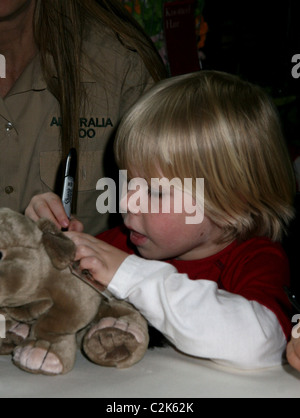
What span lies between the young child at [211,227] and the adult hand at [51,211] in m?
0.07

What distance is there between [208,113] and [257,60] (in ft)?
3.60

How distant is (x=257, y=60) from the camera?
1861 millimetres

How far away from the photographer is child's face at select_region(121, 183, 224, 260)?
843 millimetres

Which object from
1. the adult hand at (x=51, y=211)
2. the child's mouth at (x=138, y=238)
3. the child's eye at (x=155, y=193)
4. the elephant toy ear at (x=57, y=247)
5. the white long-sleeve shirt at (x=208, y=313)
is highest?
the child's eye at (x=155, y=193)

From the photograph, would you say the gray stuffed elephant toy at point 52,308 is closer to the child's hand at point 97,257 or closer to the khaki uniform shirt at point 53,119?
the child's hand at point 97,257

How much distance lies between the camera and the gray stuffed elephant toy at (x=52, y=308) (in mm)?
646

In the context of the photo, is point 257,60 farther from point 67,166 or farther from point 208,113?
point 67,166

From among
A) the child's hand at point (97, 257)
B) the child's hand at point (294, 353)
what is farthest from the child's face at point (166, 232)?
the child's hand at point (294, 353)

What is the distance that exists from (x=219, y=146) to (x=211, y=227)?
0.13 meters

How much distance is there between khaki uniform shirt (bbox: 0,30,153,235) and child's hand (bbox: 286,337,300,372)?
70 centimetres

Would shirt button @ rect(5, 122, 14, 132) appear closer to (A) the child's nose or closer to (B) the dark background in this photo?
(A) the child's nose

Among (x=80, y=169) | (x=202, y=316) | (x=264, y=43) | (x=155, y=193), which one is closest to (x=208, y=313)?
(x=202, y=316)

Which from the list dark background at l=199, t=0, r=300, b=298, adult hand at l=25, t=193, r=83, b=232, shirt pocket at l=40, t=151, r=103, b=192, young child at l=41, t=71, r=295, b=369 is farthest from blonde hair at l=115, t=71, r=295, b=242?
dark background at l=199, t=0, r=300, b=298

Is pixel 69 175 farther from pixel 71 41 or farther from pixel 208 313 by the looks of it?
pixel 71 41
